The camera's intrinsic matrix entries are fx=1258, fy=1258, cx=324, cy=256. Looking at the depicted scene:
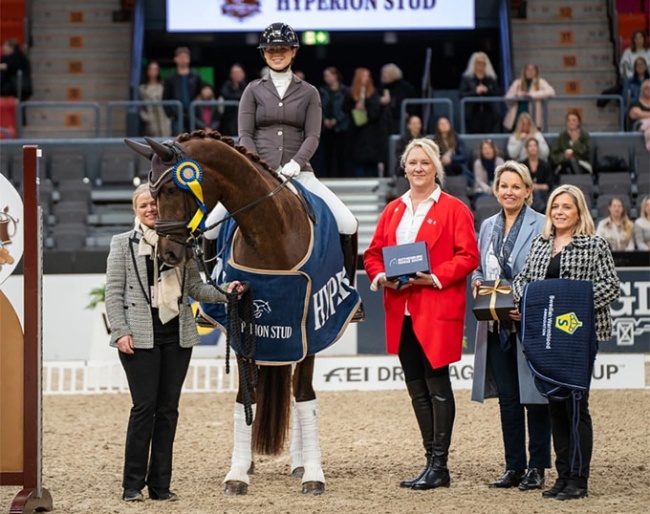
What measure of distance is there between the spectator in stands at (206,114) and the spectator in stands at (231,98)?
108 millimetres

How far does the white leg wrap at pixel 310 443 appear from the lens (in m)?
6.28

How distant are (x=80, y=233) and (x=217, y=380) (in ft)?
13.1

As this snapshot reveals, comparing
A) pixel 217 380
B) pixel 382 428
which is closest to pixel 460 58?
pixel 217 380

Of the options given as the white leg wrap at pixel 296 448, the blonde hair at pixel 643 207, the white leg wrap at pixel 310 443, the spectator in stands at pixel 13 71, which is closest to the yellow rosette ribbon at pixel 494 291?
the white leg wrap at pixel 310 443

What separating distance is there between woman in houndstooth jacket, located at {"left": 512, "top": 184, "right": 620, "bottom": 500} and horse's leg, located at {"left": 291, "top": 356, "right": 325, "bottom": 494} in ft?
3.68

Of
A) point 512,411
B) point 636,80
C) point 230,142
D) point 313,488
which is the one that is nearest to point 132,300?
point 230,142

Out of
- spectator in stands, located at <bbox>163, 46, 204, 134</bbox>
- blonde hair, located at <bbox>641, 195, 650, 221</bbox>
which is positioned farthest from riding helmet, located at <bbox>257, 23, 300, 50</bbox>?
spectator in stands, located at <bbox>163, 46, 204, 134</bbox>

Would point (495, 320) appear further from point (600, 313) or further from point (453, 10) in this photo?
point (453, 10)

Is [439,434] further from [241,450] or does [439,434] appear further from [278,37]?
[278,37]

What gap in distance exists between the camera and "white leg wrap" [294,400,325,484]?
6.28m

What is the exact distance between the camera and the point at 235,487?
20.5 feet

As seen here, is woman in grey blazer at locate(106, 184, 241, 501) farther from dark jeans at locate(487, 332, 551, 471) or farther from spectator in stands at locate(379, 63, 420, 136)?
spectator in stands at locate(379, 63, 420, 136)

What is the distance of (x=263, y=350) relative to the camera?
6316 mm

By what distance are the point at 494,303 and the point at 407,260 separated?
1.58ft
